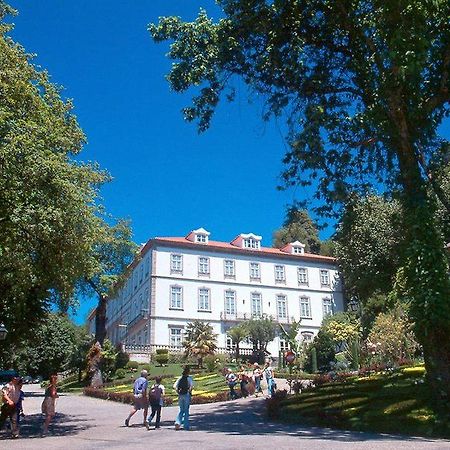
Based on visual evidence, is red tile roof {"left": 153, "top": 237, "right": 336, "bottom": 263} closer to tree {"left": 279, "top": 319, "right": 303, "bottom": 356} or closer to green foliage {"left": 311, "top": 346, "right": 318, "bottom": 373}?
tree {"left": 279, "top": 319, "right": 303, "bottom": 356}

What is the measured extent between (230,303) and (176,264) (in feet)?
22.7

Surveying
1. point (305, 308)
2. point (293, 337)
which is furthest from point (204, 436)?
point (305, 308)

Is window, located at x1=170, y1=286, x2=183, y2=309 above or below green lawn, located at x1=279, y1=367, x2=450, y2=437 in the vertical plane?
above

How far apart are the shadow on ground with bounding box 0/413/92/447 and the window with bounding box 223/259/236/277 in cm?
3851

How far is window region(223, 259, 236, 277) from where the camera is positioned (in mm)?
59528

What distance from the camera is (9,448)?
1140cm

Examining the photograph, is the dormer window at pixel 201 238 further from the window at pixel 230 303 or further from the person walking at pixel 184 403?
the person walking at pixel 184 403

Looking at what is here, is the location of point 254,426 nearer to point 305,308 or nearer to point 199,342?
point 199,342

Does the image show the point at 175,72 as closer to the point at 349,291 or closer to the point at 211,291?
the point at 211,291

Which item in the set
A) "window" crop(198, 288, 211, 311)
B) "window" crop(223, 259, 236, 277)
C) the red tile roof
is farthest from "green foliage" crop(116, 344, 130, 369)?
"window" crop(223, 259, 236, 277)

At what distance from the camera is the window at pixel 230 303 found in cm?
5834

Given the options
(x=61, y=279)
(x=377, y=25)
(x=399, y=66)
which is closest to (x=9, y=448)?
(x=61, y=279)

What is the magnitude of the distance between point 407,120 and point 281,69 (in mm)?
3946

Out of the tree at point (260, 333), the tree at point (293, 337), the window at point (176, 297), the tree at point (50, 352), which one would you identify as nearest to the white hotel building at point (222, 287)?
the window at point (176, 297)
